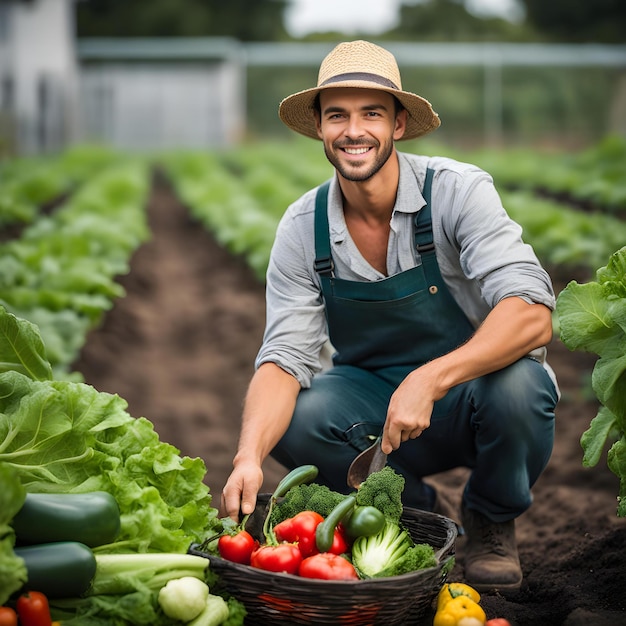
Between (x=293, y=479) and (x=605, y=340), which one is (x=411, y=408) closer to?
(x=293, y=479)

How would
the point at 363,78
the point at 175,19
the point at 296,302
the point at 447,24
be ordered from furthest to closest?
1. the point at 447,24
2. the point at 175,19
3. the point at 296,302
4. the point at 363,78

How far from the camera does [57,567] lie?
2688mm

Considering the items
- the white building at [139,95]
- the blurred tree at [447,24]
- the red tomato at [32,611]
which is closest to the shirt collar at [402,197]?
the red tomato at [32,611]

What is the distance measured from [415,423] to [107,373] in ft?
13.1

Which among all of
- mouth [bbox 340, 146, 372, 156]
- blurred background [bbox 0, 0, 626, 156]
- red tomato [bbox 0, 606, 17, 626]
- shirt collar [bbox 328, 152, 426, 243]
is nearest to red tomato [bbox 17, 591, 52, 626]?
red tomato [bbox 0, 606, 17, 626]

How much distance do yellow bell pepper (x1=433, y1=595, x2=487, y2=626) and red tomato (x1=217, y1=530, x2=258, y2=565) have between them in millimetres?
615

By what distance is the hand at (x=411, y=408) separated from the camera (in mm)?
3328

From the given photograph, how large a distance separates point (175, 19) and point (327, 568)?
1555 inches

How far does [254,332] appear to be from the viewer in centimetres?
830

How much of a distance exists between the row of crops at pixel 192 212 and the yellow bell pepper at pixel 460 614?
283cm

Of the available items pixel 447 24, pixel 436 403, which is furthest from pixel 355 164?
pixel 447 24

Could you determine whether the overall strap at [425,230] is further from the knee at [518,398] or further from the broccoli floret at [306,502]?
the broccoli floret at [306,502]

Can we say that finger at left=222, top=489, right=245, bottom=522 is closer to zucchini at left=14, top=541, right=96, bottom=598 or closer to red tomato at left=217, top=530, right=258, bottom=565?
red tomato at left=217, top=530, right=258, bottom=565

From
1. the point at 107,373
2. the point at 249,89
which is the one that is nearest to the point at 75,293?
the point at 107,373
